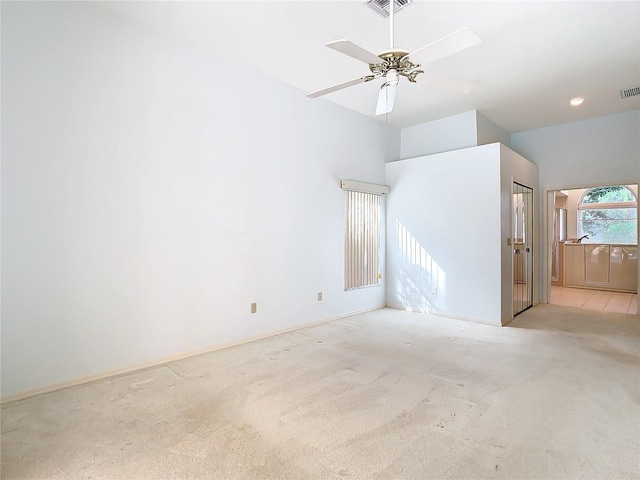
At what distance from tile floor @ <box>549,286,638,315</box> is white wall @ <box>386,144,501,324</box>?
2350mm

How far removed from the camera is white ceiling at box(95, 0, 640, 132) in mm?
2766

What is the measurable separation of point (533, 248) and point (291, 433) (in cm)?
551

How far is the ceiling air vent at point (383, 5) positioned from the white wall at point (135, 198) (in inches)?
63.0

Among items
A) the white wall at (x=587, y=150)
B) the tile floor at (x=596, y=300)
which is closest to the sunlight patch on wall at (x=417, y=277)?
the tile floor at (x=596, y=300)

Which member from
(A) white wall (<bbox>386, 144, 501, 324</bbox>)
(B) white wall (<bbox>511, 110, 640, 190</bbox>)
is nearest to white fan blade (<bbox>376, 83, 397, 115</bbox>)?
(A) white wall (<bbox>386, 144, 501, 324</bbox>)

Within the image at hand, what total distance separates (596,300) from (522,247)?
6.90ft

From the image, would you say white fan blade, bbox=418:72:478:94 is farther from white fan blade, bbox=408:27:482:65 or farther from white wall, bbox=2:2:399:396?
white wall, bbox=2:2:399:396

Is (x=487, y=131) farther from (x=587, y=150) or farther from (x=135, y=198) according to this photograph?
(x=135, y=198)

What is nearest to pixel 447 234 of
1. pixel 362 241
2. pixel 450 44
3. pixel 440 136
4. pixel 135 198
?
pixel 362 241

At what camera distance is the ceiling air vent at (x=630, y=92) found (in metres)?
4.29

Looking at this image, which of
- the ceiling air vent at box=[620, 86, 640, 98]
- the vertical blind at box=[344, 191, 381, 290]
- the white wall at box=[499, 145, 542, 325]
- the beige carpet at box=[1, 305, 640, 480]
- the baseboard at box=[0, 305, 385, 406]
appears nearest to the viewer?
the beige carpet at box=[1, 305, 640, 480]

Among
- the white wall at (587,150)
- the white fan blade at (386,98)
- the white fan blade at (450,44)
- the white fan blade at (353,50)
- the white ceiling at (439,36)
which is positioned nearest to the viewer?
the white fan blade at (450,44)

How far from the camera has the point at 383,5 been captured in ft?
8.77

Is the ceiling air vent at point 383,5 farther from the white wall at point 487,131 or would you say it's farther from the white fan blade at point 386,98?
the white wall at point 487,131
